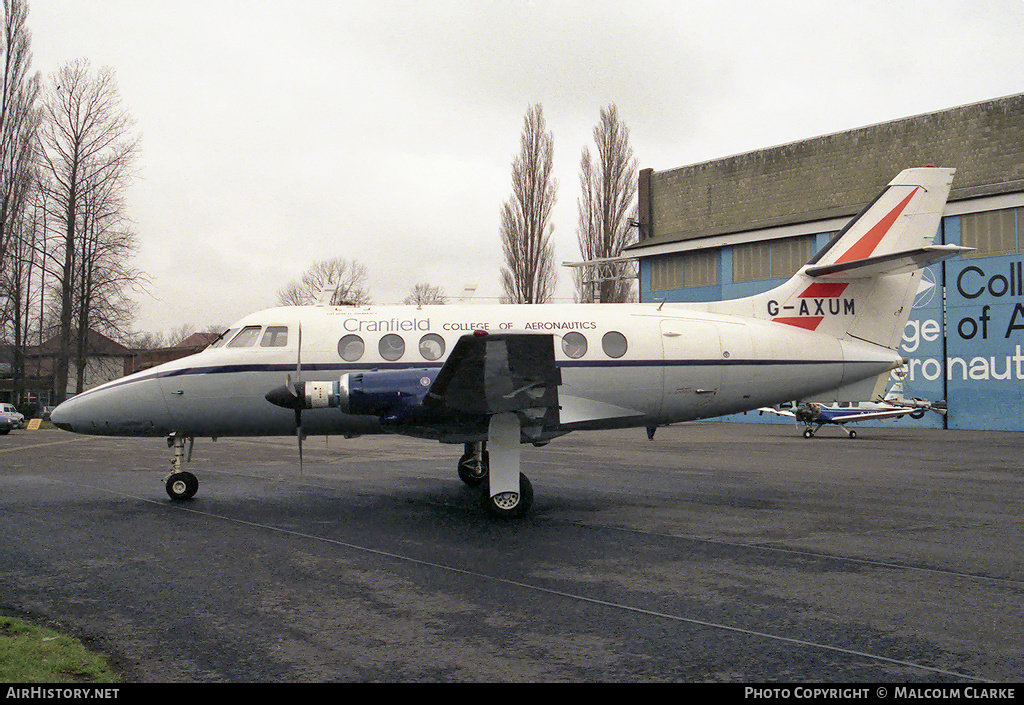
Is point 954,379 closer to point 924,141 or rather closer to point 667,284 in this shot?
point 924,141

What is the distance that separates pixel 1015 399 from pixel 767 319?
26.1 meters

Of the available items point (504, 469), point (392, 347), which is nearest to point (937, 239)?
point (392, 347)

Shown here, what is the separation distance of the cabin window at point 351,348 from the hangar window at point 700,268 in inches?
1351

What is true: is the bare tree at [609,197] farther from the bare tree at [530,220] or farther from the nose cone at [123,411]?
the nose cone at [123,411]

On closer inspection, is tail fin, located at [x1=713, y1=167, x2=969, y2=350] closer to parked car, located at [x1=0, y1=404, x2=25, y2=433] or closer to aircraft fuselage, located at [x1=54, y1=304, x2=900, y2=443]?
aircraft fuselage, located at [x1=54, y1=304, x2=900, y2=443]

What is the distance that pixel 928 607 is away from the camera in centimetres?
661

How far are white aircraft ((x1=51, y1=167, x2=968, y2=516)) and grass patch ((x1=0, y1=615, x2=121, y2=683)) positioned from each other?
5884 millimetres

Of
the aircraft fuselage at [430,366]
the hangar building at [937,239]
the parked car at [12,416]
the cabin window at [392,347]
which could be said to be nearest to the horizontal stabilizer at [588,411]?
the aircraft fuselage at [430,366]

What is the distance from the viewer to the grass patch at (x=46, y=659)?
4977 millimetres

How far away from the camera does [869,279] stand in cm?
1355

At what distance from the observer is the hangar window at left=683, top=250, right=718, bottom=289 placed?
43.6 meters

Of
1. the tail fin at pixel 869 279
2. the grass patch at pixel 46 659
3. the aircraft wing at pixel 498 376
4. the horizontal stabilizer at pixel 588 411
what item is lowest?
the grass patch at pixel 46 659

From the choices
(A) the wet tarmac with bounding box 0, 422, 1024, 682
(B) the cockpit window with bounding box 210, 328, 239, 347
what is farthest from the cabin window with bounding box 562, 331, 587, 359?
(B) the cockpit window with bounding box 210, 328, 239, 347
